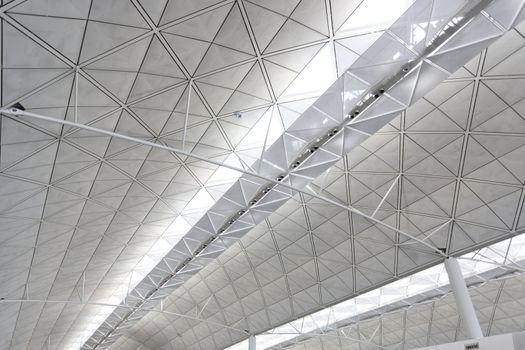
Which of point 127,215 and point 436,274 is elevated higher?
point 127,215

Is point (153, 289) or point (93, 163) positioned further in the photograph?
point (153, 289)

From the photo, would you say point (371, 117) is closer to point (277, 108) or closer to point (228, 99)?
point (277, 108)

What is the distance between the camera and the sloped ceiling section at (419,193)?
23.5 meters

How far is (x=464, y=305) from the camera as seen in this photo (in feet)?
94.7

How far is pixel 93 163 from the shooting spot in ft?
82.5

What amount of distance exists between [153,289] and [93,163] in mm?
27057

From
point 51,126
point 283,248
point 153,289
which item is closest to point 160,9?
point 51,126

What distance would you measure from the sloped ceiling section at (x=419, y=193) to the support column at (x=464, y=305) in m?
2.11

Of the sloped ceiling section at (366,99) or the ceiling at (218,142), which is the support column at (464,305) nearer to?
the ceiling at (218,142)

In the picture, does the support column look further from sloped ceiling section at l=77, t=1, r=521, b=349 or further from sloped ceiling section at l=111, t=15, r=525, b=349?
sloped ceiling section at l=77, t=1, r=521, b=349

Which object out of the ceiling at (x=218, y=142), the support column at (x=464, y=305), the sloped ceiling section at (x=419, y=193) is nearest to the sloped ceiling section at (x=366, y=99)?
the ceiling at (x=218, y=142)

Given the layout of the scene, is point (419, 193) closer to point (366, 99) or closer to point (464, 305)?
point (464, 305)

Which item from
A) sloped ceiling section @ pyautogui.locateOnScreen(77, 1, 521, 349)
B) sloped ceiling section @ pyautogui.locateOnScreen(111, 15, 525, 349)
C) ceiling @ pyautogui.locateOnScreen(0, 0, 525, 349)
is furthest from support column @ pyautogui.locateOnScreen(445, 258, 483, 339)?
sloped ceiling section @ pyautogui.locateOnScreen(77, 1, 521, 349)

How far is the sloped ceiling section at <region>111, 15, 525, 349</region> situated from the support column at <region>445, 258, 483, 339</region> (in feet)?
6.91
